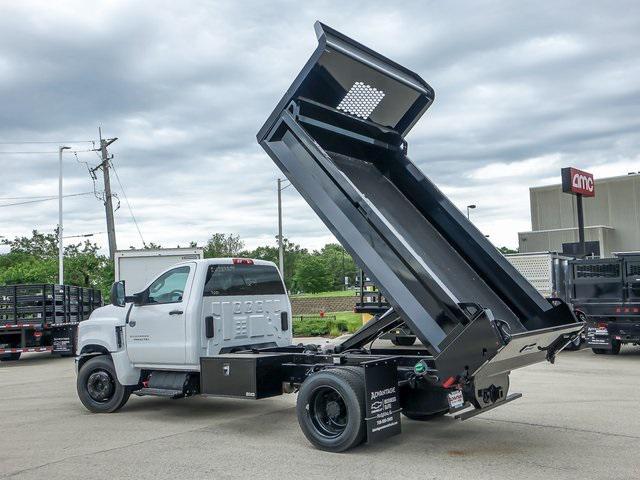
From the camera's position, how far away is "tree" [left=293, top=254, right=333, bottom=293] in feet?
194

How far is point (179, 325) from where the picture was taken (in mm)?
9016

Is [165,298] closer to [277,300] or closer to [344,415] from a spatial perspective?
[277,300]

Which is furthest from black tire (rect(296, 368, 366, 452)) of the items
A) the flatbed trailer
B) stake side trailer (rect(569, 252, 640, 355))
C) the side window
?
the flatbed trailer

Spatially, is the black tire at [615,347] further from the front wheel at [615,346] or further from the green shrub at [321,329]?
the green shrub at [321,329]

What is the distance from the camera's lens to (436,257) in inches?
308

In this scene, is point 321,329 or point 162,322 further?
point 321,329

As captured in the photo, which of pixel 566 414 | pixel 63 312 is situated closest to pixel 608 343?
pixel 566 414

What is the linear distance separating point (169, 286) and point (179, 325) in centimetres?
66

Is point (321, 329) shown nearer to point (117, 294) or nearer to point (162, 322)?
point (162, 322)

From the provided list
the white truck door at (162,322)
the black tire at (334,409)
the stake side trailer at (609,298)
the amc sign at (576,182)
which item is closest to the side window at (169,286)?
the white truck door at (162,322)

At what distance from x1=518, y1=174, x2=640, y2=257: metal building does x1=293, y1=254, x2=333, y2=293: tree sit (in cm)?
1653

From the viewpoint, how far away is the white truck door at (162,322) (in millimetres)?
9023

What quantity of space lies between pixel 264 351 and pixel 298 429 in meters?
1.14

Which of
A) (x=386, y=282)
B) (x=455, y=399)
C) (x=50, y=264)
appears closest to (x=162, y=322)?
(x=386, y=282)
